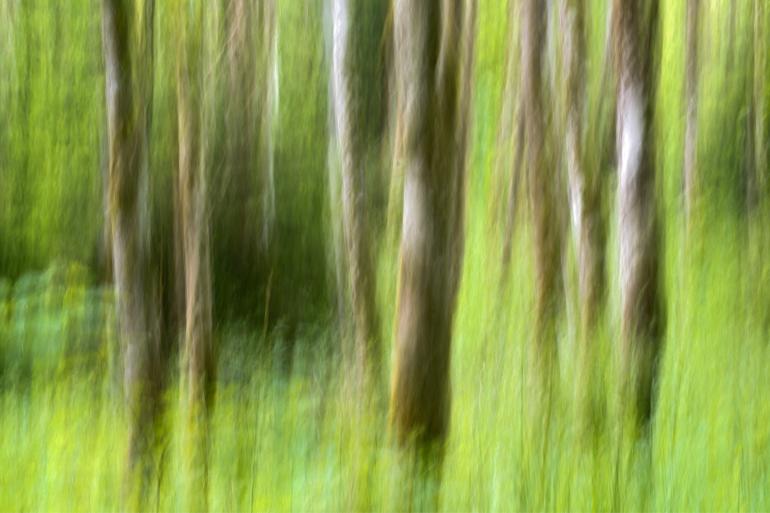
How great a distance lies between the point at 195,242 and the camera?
183 centimetres

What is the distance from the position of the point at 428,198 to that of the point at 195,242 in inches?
16.5

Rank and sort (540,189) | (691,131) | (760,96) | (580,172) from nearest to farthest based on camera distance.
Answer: (540,189), (580,172), (691,131), (760,96)

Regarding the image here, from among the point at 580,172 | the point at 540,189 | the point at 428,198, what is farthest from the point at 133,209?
the point at 580,172

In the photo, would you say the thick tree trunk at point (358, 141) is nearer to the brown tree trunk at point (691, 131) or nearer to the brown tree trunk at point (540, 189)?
the brown tree trunk at point (540, 189)

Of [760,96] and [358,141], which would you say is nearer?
[358,141]

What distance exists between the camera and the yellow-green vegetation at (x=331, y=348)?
1628 mm

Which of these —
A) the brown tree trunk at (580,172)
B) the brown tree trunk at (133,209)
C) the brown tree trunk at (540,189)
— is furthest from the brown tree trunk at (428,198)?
the brown tree trunk at (133,209)

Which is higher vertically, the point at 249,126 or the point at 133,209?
the point at 249,126

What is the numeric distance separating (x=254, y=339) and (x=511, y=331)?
45 centimetres

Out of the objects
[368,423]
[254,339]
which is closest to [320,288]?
[254,339]

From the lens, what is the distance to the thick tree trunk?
Result: 174cm

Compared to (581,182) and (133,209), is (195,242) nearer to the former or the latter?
(133,209)

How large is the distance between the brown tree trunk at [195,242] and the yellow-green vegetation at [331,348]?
23mm

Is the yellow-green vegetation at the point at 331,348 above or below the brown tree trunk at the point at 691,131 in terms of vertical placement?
below
